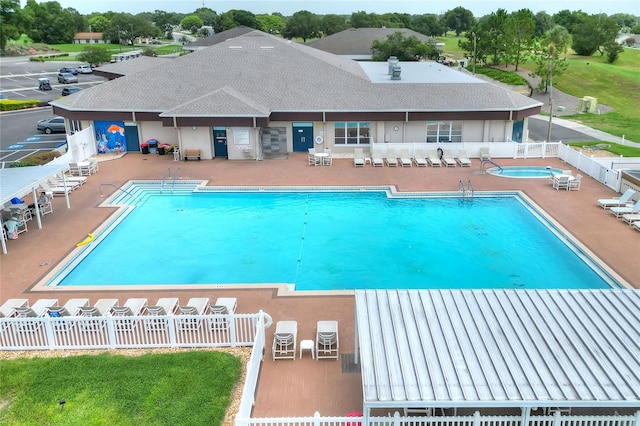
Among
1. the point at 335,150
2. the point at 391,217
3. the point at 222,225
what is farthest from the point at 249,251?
the point at 335,150

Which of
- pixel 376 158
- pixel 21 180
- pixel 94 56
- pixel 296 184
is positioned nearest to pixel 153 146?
pixel 296 184

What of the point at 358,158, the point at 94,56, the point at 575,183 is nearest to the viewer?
the point at 575,183

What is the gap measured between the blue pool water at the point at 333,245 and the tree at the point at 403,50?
1837 inches

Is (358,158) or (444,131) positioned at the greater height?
(444,131)

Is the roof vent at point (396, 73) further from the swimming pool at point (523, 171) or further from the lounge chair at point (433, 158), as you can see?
the swimming pool at point (523, 171)

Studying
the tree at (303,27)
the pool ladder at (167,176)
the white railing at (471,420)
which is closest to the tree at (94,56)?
the tree at (303,27)

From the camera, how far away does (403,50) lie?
222 ft

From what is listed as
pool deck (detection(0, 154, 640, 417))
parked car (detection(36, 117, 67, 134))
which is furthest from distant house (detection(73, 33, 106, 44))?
pool deck (detection(0, 154, 640, 417))

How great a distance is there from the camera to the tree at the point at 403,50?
6738 cm

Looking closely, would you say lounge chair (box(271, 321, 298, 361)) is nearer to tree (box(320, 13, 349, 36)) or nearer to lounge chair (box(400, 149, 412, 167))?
lounge chair (box(400, 149, 412, 167))

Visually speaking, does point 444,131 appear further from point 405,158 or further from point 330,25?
point 330,25

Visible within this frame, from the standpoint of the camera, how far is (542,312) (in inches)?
450

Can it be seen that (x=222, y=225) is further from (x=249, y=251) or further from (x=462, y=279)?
(x=462, y=279)

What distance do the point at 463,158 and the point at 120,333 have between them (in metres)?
22.4
